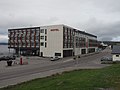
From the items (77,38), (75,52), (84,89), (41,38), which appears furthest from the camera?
(77,38)

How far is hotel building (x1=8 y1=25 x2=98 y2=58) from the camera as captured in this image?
8388 centimetres

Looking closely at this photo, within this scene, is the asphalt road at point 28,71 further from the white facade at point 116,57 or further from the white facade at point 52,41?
the white facade at point 52,41

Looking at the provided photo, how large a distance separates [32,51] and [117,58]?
44706mm

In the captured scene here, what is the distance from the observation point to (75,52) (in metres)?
99.7

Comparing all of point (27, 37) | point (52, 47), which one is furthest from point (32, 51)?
point (52, 47)

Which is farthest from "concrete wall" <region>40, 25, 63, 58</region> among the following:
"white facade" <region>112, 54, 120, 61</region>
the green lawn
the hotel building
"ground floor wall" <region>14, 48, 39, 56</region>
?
the green lawn

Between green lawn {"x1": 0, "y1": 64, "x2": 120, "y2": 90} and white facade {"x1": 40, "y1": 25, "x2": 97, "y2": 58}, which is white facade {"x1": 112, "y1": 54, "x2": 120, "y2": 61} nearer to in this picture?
white facade {"x1": 40, "y1": 25, "x2": 97, "y2": 58}

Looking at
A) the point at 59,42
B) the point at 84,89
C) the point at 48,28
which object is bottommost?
the point at 84,89

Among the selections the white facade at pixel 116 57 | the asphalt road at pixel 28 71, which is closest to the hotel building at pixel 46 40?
the white facade at pixel 116 57

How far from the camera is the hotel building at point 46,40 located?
83875 millimetres

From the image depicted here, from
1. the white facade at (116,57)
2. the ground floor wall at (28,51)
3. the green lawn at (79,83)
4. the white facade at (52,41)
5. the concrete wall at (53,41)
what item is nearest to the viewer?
Answer: the green lawn at (79,83)

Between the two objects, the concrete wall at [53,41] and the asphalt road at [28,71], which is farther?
the concrete wall at [53,41]

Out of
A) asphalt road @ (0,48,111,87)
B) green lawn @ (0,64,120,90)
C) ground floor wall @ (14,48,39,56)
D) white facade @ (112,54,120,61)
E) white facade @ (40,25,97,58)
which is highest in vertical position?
white facade @ (40,25,97,58)

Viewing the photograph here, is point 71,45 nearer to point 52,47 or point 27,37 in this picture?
point 52,47
